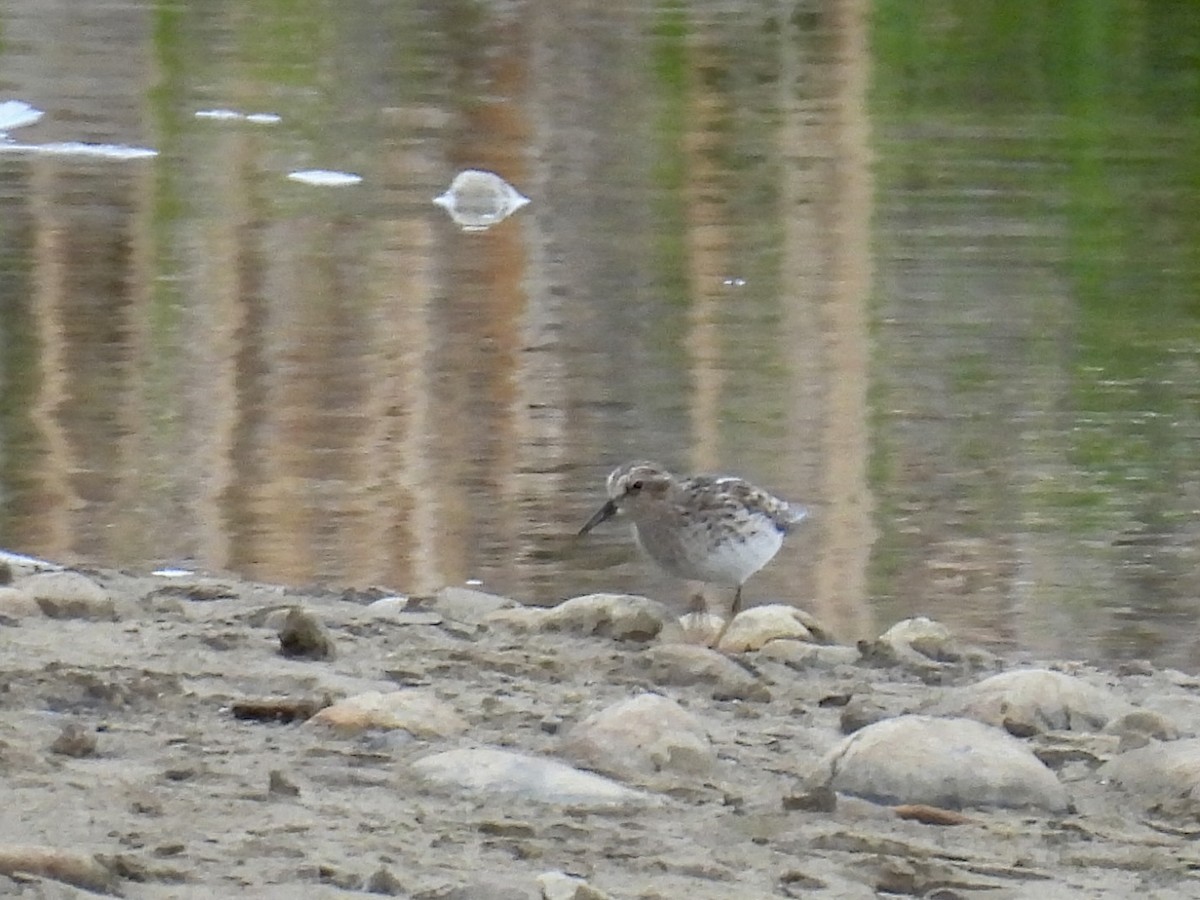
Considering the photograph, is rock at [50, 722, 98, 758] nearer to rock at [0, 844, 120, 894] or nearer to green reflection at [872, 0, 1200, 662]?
rock at [0, 844, 120, 894]

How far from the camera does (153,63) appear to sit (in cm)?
2025

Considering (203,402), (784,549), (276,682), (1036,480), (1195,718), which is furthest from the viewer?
(203,402)

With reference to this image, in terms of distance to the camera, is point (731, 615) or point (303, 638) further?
point (731, 615)

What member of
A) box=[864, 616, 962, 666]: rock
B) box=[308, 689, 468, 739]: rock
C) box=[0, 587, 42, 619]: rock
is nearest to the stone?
box=[864, 616, 962, 666]: rock

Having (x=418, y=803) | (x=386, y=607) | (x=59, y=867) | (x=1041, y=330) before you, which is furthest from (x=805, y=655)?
(x=1041, y=330)

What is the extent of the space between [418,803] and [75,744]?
1.63 ft

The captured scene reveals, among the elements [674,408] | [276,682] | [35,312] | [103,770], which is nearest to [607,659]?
[276,682]

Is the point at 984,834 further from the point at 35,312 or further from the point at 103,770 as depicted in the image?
the point at 35,312

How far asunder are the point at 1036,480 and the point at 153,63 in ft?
45.8

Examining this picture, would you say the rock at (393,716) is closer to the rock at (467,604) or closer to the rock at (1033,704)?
the rock at (1033,704)

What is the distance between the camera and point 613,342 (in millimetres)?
9172

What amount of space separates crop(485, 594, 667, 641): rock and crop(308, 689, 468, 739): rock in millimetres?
989

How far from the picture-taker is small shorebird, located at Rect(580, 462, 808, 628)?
19.5ft

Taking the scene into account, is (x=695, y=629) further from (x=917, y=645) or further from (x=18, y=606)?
(x=18, y=606)
